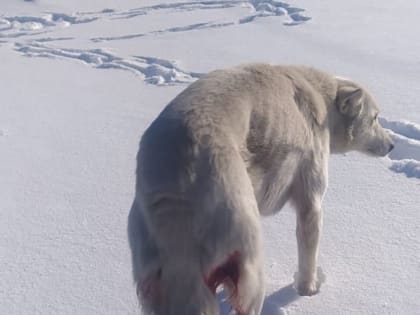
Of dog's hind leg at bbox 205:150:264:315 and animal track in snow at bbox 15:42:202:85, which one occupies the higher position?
dog's hind leg at bbox 205:150:264:315

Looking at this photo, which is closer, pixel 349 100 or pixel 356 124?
pixel 349 100

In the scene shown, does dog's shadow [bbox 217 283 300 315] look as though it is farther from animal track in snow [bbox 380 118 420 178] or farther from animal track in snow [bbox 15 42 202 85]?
animal track in snow [bbox 15 42 202 85]

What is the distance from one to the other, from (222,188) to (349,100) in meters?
1.82

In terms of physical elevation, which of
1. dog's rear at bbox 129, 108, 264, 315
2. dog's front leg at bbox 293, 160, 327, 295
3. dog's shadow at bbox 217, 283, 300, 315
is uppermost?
dog's rear at bbox 129, 108, 264, 315

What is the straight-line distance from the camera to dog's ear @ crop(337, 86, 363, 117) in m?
4.21

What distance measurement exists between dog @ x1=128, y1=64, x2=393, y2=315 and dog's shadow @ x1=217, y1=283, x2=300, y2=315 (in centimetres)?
7

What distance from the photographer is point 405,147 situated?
5434mm

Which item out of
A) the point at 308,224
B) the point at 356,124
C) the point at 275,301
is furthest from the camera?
the point at 356,124

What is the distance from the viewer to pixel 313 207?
3.76m

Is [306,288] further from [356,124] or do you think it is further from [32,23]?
[32,23]

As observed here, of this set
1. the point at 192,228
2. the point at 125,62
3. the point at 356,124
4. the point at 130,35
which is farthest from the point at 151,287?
the point at 130,35

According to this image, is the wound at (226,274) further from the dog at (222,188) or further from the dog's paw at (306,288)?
the dog's paw at (306,288)

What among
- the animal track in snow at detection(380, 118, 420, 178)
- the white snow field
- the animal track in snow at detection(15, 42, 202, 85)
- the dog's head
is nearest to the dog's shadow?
the white snow field

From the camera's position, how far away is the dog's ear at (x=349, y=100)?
421 centimetres
